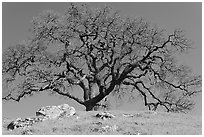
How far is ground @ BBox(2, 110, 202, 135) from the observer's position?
17219 millimetres

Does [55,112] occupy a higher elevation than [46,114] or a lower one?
higher

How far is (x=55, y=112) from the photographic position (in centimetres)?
2141

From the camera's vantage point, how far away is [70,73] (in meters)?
32.2

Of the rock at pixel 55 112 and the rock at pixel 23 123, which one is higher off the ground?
the rock at pixel 55 112

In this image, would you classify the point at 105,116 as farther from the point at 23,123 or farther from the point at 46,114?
the point at 23,123

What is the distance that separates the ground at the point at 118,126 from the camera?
56.5 feet

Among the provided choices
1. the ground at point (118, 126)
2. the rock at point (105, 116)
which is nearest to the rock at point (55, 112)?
the ground at point (118, 126)

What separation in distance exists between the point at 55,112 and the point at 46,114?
51cm

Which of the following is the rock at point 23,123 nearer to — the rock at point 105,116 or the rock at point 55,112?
the rock at point 55,112

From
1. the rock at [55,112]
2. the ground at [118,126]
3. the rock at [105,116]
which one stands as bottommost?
the ground at [118,126]

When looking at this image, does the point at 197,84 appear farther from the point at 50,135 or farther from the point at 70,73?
the point at 50,135

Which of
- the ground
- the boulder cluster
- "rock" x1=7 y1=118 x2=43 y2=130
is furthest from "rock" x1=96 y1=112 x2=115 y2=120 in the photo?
"rock" x1=7 y1=118 x2=43 y2=130

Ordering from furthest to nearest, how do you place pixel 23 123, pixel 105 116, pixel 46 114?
pixel 46 114, pixel 105 116, pixel 23 123

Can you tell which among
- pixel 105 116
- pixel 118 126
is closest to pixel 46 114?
pixel 105 116
